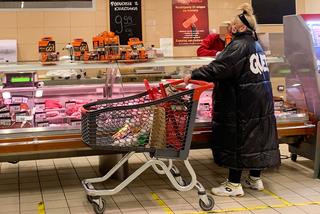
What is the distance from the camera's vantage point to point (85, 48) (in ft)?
16.4

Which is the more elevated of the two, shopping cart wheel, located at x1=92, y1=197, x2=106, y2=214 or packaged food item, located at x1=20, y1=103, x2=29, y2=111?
packaged food item, located at x1=20, y1=103, x2=29, y2=111

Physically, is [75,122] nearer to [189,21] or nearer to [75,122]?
[75,122]

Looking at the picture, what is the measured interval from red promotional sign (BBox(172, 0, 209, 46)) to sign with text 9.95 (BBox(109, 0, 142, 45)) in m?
0.66

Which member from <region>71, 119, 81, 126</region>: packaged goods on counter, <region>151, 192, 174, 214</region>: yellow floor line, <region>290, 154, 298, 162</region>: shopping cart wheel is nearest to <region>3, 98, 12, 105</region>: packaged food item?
<region>71, 119, 81, 126</region>: packaged goods on counter

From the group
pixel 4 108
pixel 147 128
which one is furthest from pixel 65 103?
pixel 147 128

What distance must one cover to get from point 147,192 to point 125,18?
15.1 ft

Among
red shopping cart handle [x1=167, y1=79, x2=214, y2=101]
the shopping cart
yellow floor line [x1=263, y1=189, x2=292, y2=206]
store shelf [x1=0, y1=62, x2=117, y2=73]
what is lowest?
yellow floor line [x1=263, y1=189, x2=292, y2=206]

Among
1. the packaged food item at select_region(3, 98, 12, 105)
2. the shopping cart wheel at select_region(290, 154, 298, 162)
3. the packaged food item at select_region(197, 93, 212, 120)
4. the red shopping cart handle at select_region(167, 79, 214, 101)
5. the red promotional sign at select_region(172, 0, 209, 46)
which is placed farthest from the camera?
the red promotional sign at select_region(172, 0, 209, 46)

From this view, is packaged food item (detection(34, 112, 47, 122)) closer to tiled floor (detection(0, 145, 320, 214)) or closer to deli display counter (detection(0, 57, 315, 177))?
deli display counter (detection(0, 57, 315, 177))

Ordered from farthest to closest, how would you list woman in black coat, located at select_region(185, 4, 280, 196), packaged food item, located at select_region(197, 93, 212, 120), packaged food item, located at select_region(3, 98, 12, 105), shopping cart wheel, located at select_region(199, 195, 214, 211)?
packaged food item, located at select_region(197, 93, 212, 120) → packaged food item, located at select_region(3, 98, 12, 105) → woman in black coat, located at select_region(185, 4, 280, 196) → shopping cart wheel, located at select_region(199, 195, 214, 211)

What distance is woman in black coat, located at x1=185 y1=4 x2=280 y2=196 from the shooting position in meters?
4.38

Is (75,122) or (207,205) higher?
(75,122)

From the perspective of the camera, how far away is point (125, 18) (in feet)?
28.6

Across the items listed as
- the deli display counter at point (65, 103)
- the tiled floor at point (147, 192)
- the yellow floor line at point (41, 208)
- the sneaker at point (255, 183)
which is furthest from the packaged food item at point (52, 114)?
the sneaker at point (255, 183)
